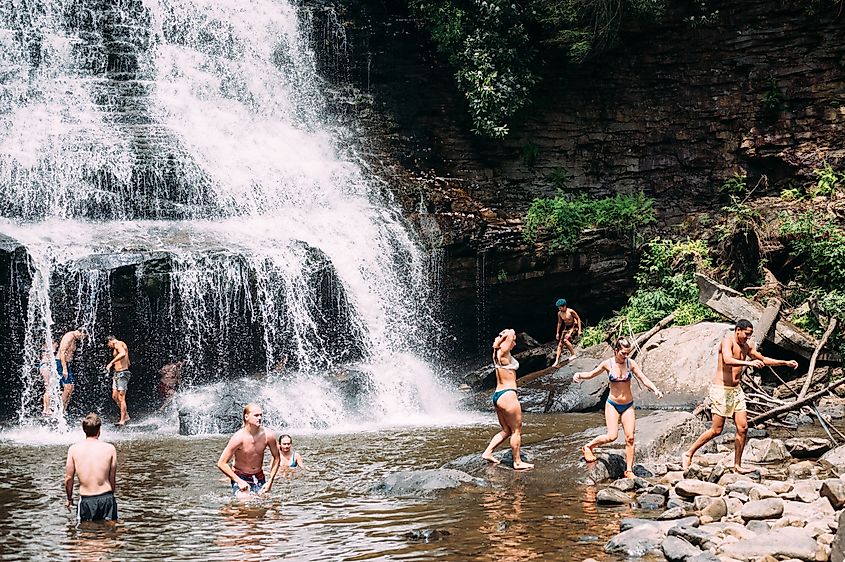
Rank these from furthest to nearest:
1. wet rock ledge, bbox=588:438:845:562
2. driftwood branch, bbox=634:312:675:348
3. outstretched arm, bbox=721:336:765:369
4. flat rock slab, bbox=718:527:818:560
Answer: driftwood branch, bbox=634:312:675:348, outstretched arm, bbox=721:336:765:369, wet rock ledge, bbox=588:438:845:562, flat rock slab, bbox=718:527:818:560

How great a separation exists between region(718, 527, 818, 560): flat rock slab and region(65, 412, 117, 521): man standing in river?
196 inches

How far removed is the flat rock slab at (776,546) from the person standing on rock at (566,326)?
1239 cm

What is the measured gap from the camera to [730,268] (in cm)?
2006

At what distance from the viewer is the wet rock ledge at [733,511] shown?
20.5 ft

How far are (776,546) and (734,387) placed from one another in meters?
3.40

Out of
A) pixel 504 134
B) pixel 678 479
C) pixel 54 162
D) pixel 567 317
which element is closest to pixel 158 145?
pixel 54 162

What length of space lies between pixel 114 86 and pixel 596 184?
12.4m

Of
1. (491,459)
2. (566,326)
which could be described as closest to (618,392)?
(491,459)

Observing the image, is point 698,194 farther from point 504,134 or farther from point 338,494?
point 338,494

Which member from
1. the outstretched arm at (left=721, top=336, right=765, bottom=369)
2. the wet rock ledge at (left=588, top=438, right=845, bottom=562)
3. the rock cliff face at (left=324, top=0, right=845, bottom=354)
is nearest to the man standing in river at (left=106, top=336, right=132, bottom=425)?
the rock cliff face at (left=324, top=0, right=845, bottom=354)

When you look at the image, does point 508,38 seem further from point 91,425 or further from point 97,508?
point 97,508

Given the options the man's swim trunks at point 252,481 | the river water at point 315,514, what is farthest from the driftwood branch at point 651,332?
the man's swim trunks at point 252,481

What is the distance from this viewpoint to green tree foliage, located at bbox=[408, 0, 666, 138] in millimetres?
21719

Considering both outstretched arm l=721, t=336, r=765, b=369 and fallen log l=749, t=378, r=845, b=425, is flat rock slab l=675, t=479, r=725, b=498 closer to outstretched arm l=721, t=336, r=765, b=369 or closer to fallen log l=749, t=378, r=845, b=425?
outstretched arm l=721, t=336, r=765, b=369
